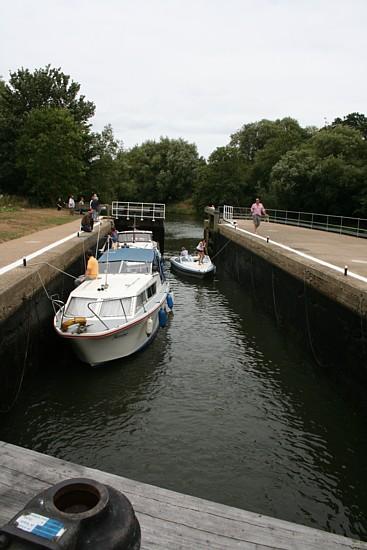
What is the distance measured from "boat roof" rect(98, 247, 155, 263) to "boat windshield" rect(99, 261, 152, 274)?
0.18 meters

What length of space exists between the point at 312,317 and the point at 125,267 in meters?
6.62

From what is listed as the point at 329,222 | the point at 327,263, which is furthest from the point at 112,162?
the point at 327,263

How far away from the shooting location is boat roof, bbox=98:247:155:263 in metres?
16.7

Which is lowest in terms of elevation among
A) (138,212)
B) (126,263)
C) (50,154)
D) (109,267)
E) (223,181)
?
(109,267)

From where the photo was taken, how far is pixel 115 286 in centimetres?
1396

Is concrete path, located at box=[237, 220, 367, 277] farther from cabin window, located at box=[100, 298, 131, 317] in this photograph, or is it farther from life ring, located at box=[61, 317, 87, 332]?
life ring, located at box=[61, 317, 87, 332]

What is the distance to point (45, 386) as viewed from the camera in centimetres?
1140

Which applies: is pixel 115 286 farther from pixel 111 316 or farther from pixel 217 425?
pixel 217 425

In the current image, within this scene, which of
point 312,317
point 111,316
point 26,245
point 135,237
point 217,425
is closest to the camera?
point 217,425

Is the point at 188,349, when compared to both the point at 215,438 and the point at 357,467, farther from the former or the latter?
the point at 357,467

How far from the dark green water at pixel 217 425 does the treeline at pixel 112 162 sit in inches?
970

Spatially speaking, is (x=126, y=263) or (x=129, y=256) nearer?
(x=126, y=263)

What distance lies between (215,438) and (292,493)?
1.91 metres

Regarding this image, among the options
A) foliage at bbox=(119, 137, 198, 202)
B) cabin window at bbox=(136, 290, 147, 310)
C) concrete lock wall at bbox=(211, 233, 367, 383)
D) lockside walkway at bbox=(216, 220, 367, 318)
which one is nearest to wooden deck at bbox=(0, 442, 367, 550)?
concrete lock wall at bbox=(211, 233, 367, 383)
